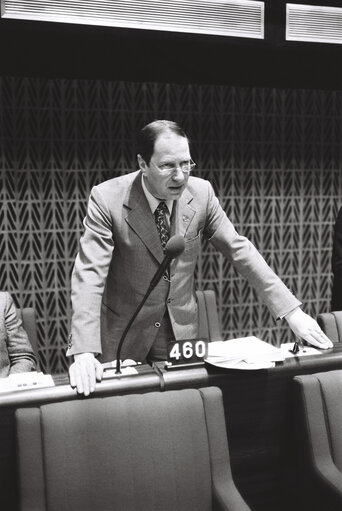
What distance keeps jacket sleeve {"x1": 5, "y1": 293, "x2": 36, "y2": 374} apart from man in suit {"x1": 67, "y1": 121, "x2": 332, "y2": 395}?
0.46 m

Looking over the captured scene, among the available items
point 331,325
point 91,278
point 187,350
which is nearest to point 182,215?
point 91,278

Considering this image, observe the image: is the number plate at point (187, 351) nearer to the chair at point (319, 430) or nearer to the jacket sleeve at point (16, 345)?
the chair at point (319, 430)

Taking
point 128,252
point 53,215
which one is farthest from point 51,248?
point 128,252

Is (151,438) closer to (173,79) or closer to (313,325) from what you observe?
(313,325)

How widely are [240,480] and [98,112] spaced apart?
262 centimetres

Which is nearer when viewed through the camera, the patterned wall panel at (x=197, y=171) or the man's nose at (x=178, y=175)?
the man's nose at (x=178, y=175)

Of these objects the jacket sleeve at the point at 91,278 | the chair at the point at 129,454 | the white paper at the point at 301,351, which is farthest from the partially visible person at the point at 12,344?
the white paper at the point at 301,351

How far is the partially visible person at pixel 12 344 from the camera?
240 cm

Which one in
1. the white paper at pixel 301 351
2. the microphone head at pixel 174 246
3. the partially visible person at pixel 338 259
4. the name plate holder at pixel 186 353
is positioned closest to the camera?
the microphone head at pixel 174 246

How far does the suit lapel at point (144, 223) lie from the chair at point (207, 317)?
1267 mm

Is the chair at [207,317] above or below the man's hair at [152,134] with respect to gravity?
below

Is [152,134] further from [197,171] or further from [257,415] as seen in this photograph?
[197,171]

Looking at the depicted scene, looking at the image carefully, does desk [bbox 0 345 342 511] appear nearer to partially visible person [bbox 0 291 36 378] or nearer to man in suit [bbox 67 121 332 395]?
man in suit [bbox 67 121 332 395]

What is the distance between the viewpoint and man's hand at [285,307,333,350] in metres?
1.89
